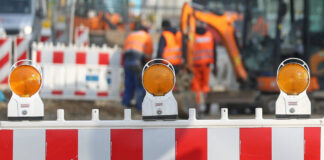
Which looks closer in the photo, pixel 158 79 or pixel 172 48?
pixel 158 79

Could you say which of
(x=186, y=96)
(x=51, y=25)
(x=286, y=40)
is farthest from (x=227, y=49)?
(x=51, y=25)

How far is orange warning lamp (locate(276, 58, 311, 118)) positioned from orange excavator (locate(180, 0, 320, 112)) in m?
9.75

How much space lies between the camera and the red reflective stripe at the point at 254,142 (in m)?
4.25

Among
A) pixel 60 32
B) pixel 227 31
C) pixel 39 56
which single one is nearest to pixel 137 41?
pixel 39 56

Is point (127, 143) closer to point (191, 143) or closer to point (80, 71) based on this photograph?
point (191, 143)

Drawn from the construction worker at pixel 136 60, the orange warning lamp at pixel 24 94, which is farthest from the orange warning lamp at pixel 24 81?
the construction worker at pixel 136 60

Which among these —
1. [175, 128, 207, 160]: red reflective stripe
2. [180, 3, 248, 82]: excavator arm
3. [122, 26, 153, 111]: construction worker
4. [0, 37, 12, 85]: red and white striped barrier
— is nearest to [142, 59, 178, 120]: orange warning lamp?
[175, 128, 207, 160]: red reflective stripe

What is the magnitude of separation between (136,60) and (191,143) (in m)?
9.25

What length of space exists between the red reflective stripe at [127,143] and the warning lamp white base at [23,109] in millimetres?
390

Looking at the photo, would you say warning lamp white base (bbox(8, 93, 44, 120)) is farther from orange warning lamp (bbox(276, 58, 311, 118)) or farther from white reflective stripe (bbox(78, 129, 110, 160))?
orange warning lamp (bbox(276, 58, 311, 118))

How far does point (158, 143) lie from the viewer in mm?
4184

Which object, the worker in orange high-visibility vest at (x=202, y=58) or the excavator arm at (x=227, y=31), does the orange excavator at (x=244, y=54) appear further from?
the worker in orange high-visibility vest at (x=202, y=58)

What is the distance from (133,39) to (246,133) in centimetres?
931

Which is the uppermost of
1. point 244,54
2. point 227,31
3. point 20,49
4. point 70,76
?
point 227,31
